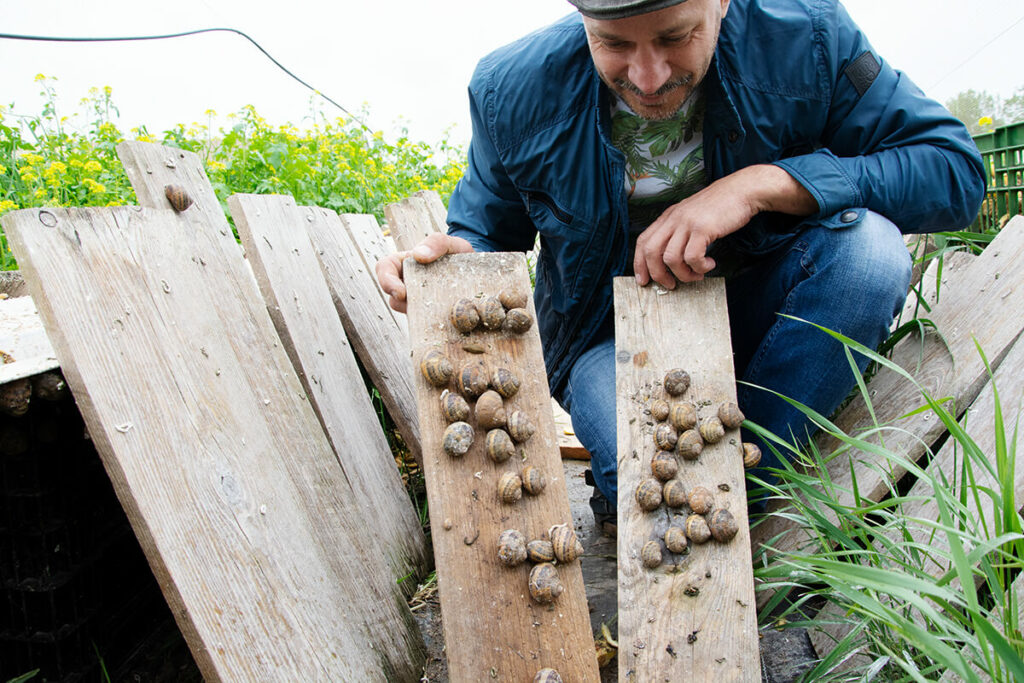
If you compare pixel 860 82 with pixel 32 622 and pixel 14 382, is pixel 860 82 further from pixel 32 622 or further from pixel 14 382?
pixel 32 622

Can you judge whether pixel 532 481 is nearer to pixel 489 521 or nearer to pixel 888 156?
pixel 489 521

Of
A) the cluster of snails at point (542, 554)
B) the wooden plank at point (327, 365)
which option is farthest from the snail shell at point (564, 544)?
the wooden plank at point (327, 365)

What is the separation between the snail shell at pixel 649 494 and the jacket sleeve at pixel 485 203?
105 cm

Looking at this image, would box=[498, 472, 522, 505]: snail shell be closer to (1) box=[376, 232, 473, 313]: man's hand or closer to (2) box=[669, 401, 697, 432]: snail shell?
(2) box=[669, 401, 697, 432]: snail shell

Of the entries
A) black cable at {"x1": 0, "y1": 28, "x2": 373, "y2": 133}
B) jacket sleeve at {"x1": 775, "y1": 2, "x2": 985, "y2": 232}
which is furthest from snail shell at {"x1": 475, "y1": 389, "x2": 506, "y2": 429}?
black cable at {"x1": 0, "y1": 28, "x2": 373, "y2": 133}

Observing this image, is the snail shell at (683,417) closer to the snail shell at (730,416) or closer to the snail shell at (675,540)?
the snail shell at (730,416)

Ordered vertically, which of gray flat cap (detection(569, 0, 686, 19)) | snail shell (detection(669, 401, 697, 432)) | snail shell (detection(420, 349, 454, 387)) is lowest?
snail shell (detection(669, 401, 697, 432))

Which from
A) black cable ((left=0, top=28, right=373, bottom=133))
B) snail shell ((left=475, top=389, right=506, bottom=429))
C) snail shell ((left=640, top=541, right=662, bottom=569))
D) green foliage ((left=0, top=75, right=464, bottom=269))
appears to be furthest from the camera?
black cable ((left=0, top=28, right=373, bottom=133))

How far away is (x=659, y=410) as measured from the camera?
6.00ft

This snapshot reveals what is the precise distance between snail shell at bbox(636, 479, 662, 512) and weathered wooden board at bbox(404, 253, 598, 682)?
19 centimetres

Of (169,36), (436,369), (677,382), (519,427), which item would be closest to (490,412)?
(519,427)

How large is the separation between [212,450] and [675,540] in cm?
111

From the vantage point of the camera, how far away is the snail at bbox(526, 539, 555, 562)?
1.54 metres

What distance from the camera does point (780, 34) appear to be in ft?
6.48
